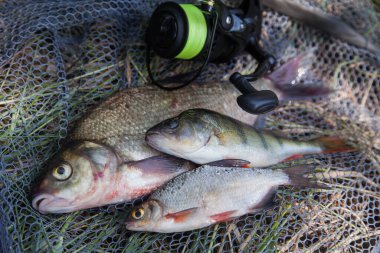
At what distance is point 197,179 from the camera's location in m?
2.26

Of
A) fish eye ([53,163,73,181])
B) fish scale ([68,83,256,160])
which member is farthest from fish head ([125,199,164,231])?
fish eye ([53,163,73,181])

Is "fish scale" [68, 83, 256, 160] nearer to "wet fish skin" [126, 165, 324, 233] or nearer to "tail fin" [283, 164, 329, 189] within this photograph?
"wet fish skin" [126, 165, 324, 233]

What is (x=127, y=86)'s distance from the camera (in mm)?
2736

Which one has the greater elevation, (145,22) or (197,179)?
(145,22)

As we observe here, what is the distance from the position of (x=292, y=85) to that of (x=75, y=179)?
5.50 ft

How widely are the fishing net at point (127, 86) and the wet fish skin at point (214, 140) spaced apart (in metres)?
0.29

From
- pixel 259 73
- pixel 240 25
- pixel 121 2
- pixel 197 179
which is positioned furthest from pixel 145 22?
pixel 197 179

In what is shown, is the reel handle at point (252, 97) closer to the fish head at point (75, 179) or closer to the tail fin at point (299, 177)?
the tail fin at point (299, 177)

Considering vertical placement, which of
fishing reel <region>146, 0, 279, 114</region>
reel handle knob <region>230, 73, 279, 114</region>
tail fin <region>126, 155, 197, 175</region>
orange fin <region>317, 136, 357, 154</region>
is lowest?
tail fin <region>126, 155, 197, 175</region>

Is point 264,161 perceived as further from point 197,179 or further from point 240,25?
point 240,25

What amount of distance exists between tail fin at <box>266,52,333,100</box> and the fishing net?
20 cm

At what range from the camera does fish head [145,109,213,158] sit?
85.7 inches

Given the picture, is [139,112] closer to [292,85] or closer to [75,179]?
[75,179]

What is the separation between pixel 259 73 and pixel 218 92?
0.31 metres
